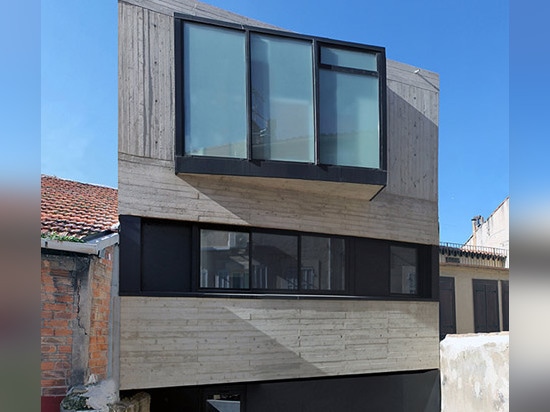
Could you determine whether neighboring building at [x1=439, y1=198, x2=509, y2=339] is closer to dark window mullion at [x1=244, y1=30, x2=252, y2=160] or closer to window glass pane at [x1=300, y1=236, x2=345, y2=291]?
window glass pane at [x1=300, y1=236, x2=345, y2=291]

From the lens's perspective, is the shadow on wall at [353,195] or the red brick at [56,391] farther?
the shadow on wall at [353,195]

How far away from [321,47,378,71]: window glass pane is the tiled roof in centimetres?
494

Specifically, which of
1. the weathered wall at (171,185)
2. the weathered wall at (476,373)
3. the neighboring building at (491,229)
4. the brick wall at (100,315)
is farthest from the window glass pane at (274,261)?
the neighboring building at (491,229)

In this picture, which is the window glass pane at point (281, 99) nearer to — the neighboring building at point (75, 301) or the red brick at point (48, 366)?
the neighboring building at point (75, 301)

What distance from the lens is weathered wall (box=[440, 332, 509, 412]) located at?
292cm

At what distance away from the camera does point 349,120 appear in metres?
7.98

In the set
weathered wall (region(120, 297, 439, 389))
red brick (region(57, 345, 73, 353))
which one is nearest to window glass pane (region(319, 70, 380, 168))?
weathered wall (region(120, 297, 439, 389))

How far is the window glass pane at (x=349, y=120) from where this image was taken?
7.76 metres

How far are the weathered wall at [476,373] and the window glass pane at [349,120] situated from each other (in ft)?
15.4

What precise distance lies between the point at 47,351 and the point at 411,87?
28.8 feet

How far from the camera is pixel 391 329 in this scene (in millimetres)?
8562

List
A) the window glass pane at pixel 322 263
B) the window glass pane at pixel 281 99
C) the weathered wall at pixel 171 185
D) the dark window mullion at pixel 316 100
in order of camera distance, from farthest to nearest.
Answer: the window glass pane at pixel 322 263 < the dark window mullion at pixel 316 100 < the window glass pane at pixel 281 99 < the weathered wall at pixel 171 185

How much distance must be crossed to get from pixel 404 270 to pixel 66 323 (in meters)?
6.99

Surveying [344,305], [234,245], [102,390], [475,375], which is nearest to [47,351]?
[102,390]
